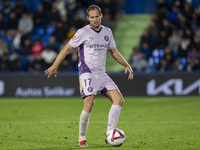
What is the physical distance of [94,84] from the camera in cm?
733

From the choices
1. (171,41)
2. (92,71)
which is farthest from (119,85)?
(92,71)

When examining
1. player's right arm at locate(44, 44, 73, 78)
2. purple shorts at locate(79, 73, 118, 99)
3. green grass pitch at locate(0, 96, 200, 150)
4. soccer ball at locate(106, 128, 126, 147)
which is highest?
player's right arm at locate(44, 44, 73, 78)

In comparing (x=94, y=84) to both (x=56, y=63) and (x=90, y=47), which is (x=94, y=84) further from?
(x=56, y=63)

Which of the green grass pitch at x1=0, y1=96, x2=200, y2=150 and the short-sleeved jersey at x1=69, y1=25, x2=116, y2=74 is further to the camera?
the green grass pitch at x1=0, y1=96, x2=200, y2=150

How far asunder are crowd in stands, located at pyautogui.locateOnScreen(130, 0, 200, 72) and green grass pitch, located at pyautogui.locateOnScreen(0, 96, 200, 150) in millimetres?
1761

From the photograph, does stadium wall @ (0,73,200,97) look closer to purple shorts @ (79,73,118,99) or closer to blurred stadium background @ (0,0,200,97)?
blurred stadium background @ (0,0,200,97)

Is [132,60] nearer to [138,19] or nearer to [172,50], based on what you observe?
[172,50]

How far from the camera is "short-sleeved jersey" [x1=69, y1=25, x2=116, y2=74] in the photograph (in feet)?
24.0

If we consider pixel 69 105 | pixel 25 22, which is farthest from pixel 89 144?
pixel 25 22

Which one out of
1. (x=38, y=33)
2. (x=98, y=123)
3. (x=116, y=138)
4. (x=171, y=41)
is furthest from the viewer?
(x=38, y=33)

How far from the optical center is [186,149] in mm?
7020

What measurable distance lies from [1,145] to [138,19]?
630 inches

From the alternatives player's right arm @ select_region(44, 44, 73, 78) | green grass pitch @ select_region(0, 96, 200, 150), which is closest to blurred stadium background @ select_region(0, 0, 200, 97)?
green grass pitch @ select_region(0, 96, 200, 150)

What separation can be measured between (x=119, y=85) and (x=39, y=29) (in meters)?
5.51
